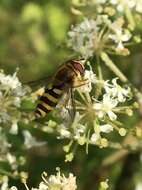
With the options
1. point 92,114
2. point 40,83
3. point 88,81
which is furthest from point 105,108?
point 40,83

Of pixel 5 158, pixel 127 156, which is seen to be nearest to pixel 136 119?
pixel 127 156

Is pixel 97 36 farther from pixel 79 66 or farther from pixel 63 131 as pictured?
pixel 63 131

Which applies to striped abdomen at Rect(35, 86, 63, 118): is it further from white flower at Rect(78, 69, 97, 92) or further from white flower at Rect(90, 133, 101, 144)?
white flower at Rect(90, 133, 101, 144)

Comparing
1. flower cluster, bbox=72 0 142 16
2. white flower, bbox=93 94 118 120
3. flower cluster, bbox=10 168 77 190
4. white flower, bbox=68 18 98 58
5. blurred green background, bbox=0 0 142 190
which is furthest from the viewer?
blurred green background, bbox=0 0 142 190

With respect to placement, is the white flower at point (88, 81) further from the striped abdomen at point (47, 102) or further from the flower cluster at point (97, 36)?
the flower cluster at point (97, 36)

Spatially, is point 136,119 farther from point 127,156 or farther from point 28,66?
point 28,66

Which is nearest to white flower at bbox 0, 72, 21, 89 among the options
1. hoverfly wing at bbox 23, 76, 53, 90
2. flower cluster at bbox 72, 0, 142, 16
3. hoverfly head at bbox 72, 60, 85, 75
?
hoverfly wing at bbox 23, 76, 53, 90

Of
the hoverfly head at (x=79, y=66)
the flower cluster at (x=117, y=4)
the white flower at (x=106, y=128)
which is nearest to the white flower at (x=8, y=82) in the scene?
the hoverfly head at (x=79, y=66)
